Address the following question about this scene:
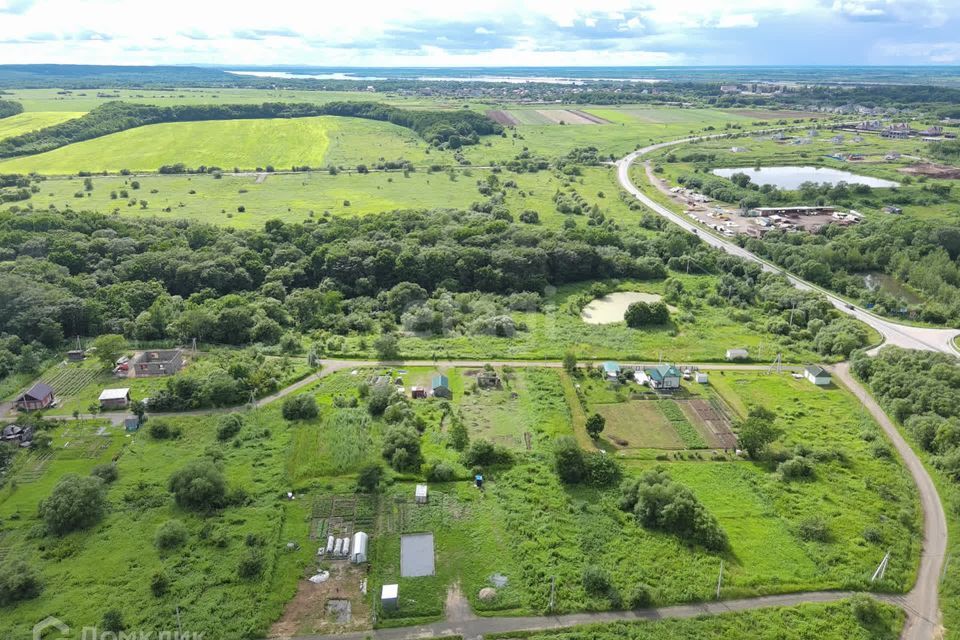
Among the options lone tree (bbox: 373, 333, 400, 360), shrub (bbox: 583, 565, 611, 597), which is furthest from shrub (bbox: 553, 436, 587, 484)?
lone tree (bbox: 373, 333, 400, 360)

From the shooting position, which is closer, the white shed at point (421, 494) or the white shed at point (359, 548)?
the white shed at point (359, 548)

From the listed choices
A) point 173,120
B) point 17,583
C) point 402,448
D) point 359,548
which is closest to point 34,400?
point 17,583

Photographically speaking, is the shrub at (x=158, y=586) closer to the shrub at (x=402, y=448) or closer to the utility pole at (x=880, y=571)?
the shrub at (x=402, y=448)

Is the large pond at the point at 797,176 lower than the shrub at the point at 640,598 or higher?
higher

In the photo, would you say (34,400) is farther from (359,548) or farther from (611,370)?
(611,370)

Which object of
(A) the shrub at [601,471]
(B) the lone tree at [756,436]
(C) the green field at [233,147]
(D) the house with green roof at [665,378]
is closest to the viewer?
(A) the shrub at [601,471]

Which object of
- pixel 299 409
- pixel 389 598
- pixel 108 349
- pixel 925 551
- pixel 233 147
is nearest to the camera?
pixel 389 598

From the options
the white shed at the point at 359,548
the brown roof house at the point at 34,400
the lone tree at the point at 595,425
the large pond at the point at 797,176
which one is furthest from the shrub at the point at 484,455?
the large pond at the point at 797,176
